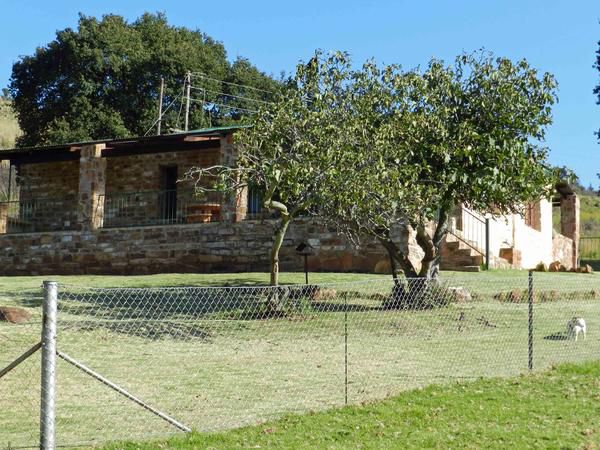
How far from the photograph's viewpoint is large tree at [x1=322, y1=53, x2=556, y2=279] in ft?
42.1

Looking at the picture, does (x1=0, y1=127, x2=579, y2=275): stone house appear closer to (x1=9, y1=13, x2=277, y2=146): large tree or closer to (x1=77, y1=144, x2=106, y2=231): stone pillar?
(x1=77, y1=144, x2=106, y2=231): stone pillar

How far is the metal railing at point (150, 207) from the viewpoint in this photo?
22.0 m

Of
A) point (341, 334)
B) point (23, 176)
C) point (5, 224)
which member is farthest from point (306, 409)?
point (23, 176)

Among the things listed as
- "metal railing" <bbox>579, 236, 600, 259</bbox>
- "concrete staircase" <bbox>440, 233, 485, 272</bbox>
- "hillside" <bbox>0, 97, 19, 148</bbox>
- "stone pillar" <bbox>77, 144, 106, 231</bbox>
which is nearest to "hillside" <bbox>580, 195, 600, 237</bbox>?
"metal railing" <bbox>579, 236, 600, 259</bbox>

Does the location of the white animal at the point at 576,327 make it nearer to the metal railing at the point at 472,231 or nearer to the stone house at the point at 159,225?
the stone house at the point at 159,225

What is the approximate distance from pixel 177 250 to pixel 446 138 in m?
8.95

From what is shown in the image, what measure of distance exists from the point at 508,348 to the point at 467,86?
18.4 ft

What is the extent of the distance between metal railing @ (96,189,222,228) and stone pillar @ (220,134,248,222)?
163 cm

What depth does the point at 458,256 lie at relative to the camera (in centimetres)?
1809

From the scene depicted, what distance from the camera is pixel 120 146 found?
22.1 m

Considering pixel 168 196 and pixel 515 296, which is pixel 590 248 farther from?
pixel 515 296

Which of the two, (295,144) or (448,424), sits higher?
(295,144)

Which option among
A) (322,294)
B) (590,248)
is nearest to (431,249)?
(322,294)

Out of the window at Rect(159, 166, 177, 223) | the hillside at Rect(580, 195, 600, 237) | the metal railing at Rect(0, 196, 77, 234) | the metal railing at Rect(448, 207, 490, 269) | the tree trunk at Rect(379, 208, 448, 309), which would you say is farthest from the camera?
the hillside at Rect(580, 195, 600, 237)
